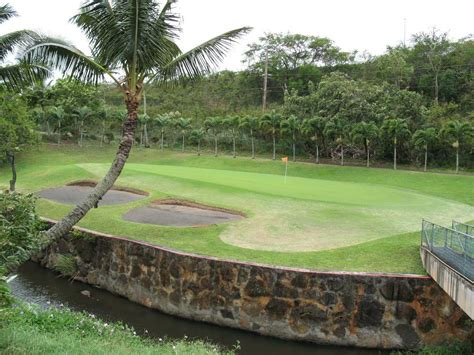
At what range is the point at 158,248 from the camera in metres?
15.2

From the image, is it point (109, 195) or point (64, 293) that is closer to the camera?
point (64, 293)

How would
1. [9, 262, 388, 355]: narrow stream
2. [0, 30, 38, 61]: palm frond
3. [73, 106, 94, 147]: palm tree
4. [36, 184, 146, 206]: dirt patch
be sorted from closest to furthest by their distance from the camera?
[9, 262, 388, 355]: narrow stream
[0, 30, 38, 61]: palm frond
[36, 184, 146, 206]: dirt patch
[73, 106, 94, 147]: palm tree

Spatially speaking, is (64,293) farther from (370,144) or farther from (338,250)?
(370,144)

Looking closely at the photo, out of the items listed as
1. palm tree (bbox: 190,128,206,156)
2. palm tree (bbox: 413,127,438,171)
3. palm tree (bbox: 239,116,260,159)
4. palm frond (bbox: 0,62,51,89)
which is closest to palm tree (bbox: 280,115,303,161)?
palm tree (bbox: 239,116,260,159)

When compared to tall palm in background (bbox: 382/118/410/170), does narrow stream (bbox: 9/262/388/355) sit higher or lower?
lower

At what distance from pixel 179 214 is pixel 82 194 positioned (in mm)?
7053

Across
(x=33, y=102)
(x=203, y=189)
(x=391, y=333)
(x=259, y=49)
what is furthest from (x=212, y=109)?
(x=391, y=333)

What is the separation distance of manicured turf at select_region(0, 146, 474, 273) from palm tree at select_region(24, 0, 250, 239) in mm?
3592

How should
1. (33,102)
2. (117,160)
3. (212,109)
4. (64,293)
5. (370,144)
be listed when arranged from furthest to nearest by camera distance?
(212,109) → (33,102) → (370,144) → (64,293) → (117,160)

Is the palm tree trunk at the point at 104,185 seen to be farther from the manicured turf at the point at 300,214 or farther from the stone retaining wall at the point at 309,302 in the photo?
the manicured turf at the point at 300,214

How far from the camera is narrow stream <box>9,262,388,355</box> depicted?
492 inches

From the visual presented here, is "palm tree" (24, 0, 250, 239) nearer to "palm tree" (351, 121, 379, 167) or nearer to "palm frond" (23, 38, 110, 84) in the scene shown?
"palm frond" (23, 38, 110, 84)

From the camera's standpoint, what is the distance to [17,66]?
1460 centimetres

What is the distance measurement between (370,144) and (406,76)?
45.5ft
